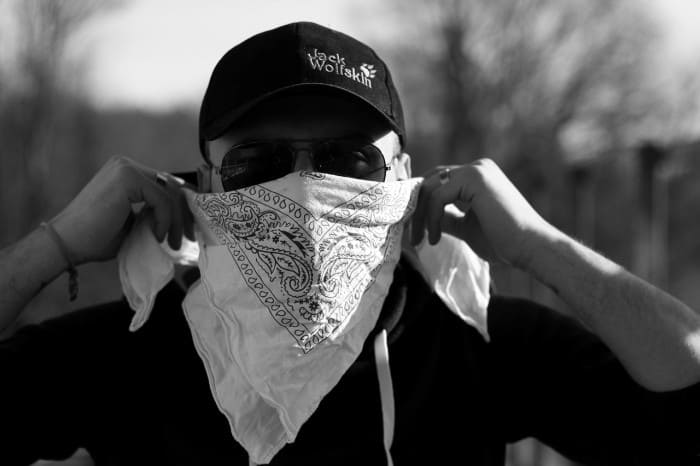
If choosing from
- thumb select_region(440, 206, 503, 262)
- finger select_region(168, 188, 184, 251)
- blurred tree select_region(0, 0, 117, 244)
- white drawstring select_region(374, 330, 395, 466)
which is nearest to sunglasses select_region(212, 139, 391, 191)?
finger select_region(168, 188, 184, 251)

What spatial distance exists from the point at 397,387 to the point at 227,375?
1.62 feet

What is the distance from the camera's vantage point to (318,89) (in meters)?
1.95

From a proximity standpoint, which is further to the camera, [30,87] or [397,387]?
[30,87]

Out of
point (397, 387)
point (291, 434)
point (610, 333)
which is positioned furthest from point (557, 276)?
point (291, 434)

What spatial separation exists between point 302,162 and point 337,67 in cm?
30

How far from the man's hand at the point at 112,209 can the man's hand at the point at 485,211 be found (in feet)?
2.59

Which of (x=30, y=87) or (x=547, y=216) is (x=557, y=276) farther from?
(x=30, y=87)

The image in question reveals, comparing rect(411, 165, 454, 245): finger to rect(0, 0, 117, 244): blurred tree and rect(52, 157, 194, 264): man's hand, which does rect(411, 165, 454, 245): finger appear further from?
rect(0, 0, 117, 244): blurred tree

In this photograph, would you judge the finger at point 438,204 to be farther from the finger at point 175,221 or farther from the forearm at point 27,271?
the forearm at point 27,271

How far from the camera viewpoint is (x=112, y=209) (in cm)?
204

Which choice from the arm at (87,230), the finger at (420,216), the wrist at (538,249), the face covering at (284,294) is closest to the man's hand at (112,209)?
the arm at (87,230)

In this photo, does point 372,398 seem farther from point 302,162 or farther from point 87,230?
point 87,230

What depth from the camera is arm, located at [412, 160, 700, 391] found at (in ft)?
6.07

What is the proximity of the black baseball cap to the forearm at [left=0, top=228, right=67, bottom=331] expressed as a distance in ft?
1.92
